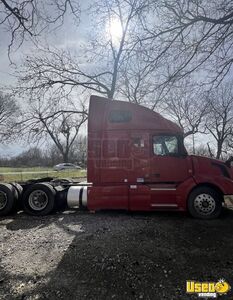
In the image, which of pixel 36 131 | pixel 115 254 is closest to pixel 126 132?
pixel 115 254

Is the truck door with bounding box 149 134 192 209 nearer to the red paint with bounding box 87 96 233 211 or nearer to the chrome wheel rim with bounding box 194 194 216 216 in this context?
the red paint with bounding box 87 96 233 211

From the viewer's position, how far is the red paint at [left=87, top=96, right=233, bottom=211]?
727cm

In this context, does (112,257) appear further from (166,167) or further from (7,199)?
(7,199)

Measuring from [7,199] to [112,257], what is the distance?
193 inches

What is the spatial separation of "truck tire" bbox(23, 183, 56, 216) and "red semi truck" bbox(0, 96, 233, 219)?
135 centimetres

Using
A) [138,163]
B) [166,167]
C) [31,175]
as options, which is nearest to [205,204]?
[166,167]

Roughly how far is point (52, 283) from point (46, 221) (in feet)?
11.8

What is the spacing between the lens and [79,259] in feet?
14.5

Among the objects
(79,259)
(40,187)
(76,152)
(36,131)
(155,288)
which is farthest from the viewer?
(76,152)

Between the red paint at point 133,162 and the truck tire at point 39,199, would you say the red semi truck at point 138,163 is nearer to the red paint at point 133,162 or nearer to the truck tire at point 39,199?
the red paint at point 133,162

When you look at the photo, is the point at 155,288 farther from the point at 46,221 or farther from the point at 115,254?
the point at 46,221

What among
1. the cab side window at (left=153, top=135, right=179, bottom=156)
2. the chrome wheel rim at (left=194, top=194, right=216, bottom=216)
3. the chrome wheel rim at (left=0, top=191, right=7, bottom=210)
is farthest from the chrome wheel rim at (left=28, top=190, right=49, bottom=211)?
the chrome wheel rim at (left=194, top=194, right=216, bottom=216)

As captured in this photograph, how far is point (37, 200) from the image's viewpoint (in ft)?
26.3

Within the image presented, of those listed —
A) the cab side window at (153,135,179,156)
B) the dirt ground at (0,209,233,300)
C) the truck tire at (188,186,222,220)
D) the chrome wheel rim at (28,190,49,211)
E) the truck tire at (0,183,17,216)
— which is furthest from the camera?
the chrome wheel rim at (28,190,49,211)
